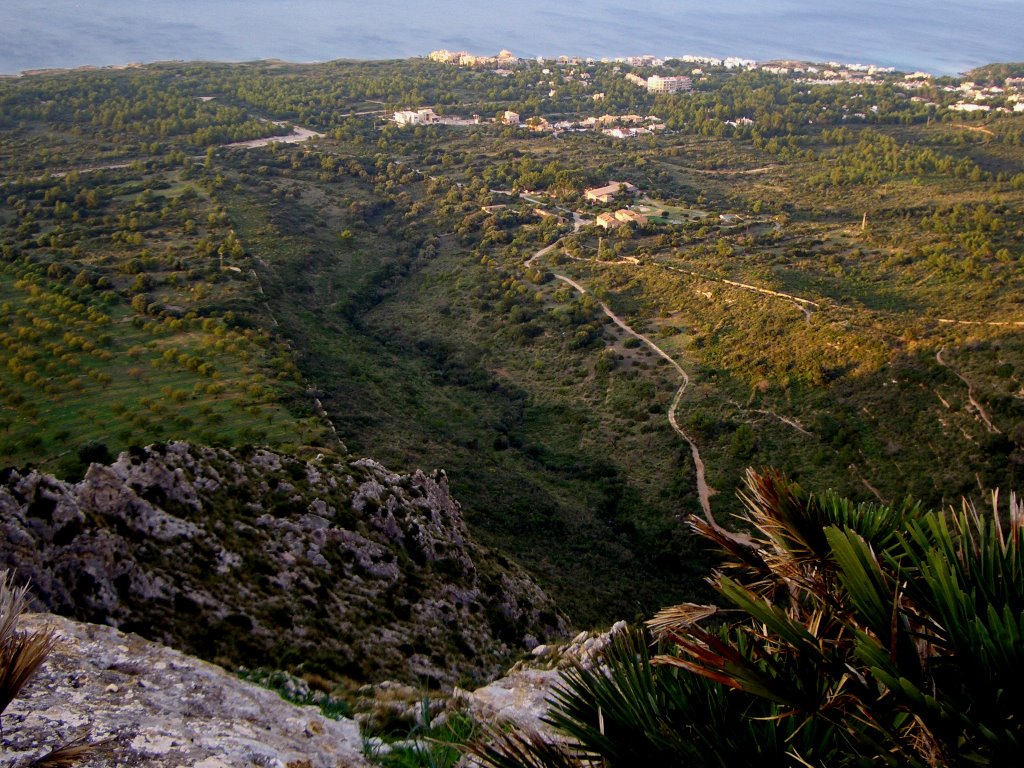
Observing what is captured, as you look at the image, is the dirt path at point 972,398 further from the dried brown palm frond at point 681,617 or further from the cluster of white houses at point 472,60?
the cluster of white houses at point 472,60

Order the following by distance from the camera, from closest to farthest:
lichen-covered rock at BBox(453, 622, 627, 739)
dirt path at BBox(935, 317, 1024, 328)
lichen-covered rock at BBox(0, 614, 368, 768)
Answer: lichen-covered rock at BBox(0, 614, 368, 768) → lichen-covered rock at BBox(453, 622, 627, 739) → dirt path at BBox(935, 317, 1024, 328)

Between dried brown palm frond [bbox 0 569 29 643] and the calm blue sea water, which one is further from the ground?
the calm blue sea water

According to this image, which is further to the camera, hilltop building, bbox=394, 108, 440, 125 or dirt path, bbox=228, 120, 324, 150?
hilltop building, bbox=394, 108, 440, 125

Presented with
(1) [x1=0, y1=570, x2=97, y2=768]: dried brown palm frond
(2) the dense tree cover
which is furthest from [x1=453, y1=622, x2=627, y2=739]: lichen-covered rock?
(1) [x1=0, y1=570, x2=97, y2=768]: dried brown palm frond

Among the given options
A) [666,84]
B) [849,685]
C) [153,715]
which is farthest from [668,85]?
[849,685]

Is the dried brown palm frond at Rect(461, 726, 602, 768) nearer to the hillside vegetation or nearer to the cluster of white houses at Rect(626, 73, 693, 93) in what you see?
the hillside vegetation

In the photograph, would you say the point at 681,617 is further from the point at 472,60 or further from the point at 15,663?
the point at 472,60

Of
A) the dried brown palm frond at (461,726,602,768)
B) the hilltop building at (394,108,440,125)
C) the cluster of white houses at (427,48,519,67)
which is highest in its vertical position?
the cluster of white houses at (427,48,519,67)
